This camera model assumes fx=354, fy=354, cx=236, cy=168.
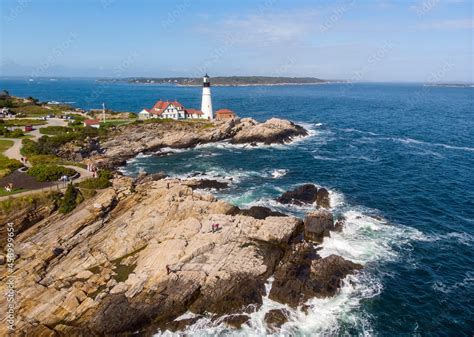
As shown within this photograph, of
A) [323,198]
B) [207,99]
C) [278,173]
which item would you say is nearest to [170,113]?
[207,99]

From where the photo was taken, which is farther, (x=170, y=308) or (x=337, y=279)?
(x=337, y=279)

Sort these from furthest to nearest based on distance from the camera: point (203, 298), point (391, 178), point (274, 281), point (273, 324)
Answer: point (391, 178), point (274, 281), point (203, 298), point (273, 324)

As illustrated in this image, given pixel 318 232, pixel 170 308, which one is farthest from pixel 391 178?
pixel 170 308

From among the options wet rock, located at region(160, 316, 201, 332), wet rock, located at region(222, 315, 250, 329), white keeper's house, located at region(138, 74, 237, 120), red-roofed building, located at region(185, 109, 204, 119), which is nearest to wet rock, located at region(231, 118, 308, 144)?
white keeper's house, located at region(138, 74, 237, 120)

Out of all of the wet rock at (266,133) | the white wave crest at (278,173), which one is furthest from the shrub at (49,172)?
the wet rock at (266,133)

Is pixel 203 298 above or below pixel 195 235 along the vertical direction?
below

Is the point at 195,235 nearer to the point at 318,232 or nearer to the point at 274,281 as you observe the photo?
the point at 274,281

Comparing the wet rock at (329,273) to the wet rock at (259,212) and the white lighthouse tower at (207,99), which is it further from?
the white lighthouse tower at (207,99)
